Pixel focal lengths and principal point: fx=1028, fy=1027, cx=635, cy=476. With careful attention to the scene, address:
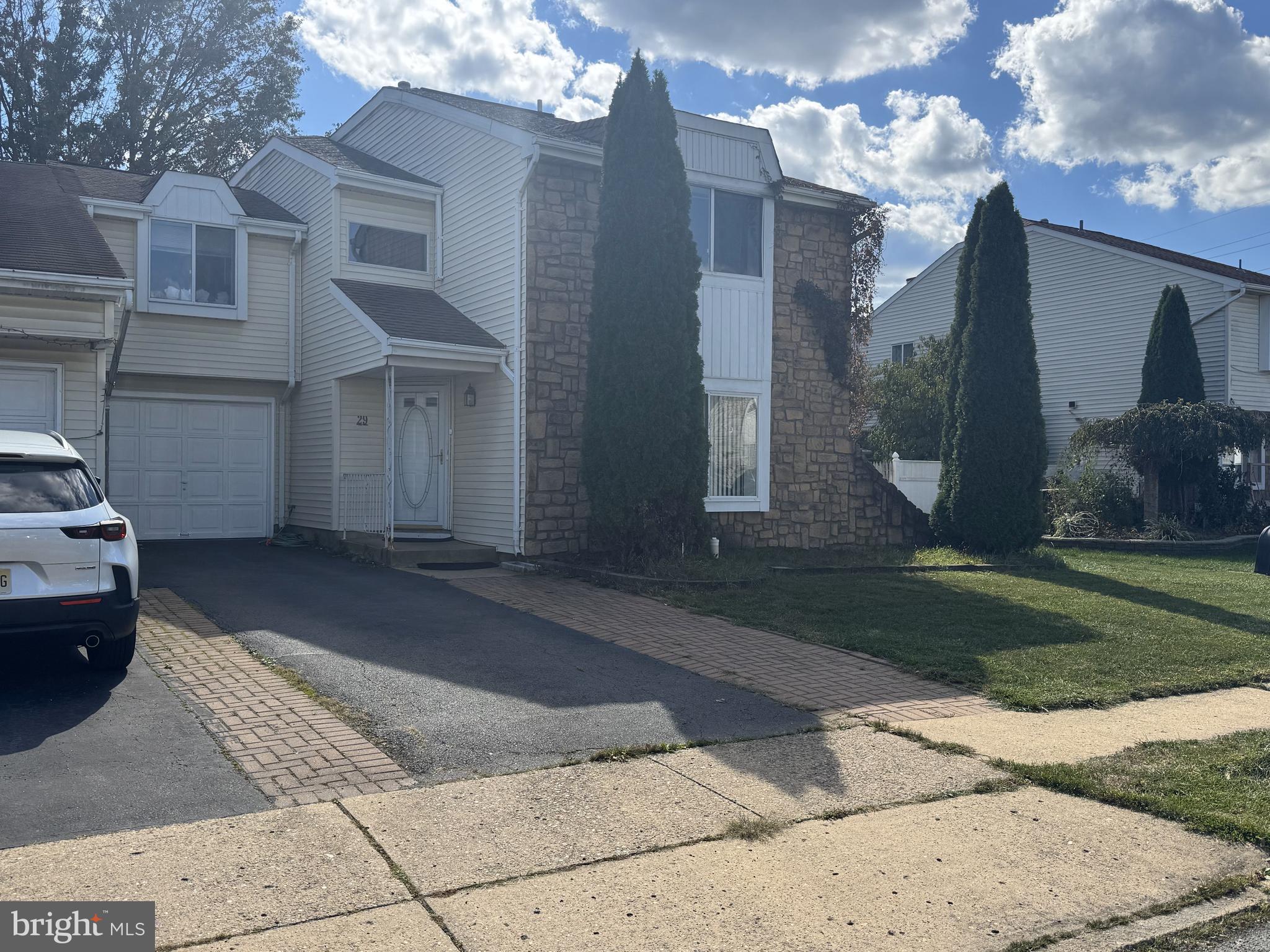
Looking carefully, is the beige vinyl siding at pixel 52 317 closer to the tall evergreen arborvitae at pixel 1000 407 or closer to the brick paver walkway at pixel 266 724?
the brick paver walkway at pixel 266 724

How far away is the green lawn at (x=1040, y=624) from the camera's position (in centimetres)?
767

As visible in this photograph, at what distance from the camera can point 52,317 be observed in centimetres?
1128

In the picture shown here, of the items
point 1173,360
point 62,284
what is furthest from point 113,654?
point 1173,360

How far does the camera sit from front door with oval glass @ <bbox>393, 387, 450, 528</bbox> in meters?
15.5

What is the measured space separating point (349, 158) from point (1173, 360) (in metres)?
17.3

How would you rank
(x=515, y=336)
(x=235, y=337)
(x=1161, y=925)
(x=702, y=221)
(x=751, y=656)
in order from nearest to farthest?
(x=1161, y=925) < (x=751, y=656) < (x=515, y=336) < (x=702, y=221) < (x=235, y=337)

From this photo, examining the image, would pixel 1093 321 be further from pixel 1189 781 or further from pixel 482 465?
pixel 1189 781

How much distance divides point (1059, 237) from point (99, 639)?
86.3ft

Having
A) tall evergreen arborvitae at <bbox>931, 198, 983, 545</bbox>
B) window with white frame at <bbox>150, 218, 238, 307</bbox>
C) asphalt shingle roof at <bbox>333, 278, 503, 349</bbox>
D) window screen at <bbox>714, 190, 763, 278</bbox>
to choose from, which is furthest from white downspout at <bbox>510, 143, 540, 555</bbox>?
tall evergreen arborvitae at <bbox>931, 198, 983, 545</bbox>

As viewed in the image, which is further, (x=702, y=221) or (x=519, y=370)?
(x=702, y=221)

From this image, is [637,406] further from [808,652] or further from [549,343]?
[808,652]

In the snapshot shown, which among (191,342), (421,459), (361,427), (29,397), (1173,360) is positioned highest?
(1173,360)

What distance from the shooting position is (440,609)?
9.95 metres

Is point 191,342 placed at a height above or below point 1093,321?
below
